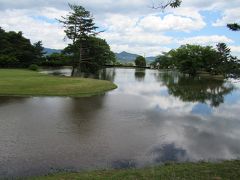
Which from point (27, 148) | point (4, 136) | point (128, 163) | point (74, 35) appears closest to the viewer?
point (128, 163)

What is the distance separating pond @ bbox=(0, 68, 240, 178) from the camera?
1113 centimetres

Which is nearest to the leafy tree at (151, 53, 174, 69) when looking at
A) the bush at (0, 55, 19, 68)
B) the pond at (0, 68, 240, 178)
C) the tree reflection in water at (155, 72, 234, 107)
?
the bush at (0, 55, 19, 68)

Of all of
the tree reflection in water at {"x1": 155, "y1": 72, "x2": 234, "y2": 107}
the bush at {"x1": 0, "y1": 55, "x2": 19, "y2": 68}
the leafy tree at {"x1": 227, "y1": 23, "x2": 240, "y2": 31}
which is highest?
the leafy tree at {"x1": 227, "y1": 23, "x2": 240, "y2": 31}

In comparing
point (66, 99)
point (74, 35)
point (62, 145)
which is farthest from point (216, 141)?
point (74, 35)

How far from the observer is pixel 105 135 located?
14.8 m

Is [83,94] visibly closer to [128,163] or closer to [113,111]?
[113,111]

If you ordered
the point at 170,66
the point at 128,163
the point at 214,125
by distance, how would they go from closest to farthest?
1. the point at 128,163
2. the point at 214,125
3. the point at 170,66

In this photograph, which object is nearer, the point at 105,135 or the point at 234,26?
the point at 234,26

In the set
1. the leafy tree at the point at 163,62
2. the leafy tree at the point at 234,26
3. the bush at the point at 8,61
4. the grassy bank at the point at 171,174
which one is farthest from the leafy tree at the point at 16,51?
the leafy tree at the point at 163,62

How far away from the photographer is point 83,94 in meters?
30.1

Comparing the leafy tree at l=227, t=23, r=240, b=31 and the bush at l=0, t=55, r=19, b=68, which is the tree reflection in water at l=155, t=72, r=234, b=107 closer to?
the leafy tree at l=227, t=23, r=240, b=31

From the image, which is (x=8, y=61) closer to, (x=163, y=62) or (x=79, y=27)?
(x=79, y=27)

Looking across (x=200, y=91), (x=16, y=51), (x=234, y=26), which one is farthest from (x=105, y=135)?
(x=16, y=51)

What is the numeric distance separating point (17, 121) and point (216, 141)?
1059 centimetres
